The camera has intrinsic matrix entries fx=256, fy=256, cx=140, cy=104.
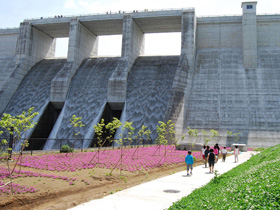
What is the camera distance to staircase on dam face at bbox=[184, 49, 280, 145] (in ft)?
91.3

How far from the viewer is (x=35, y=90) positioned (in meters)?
37.0

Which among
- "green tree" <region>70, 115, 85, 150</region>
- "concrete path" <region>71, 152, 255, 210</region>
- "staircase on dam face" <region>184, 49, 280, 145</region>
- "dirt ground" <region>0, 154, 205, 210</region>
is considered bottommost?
"dirt ground" <region>0, 154, 205, 210</region>

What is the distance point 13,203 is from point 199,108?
82.0 feet

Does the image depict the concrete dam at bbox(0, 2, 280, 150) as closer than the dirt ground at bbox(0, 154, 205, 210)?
No

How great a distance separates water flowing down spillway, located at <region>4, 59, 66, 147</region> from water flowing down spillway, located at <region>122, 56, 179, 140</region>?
11.9m

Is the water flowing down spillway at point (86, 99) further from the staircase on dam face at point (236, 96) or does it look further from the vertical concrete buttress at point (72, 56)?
the staircase on dam face at point (236, 96)

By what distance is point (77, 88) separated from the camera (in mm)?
35938

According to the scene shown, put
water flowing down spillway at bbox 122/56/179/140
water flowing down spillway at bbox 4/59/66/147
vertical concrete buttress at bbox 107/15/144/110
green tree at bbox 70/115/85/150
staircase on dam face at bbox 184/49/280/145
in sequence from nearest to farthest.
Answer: green tree at bbox 70/115/85/150 → staircase on dam face at bbox 184/49/280/145 → water flowing down spillway at bbox 122/56/179/140 → vertical concrete buttress at bbox 107/15/144/110 → water flowing down spillway at bbox 4/59/66/147

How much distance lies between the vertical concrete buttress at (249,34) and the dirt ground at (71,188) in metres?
24.9

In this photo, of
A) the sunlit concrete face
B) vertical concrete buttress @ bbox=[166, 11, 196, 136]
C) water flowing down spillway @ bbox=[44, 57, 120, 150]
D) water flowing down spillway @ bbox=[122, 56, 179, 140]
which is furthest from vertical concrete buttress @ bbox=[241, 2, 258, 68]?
water flowing down spillway @ bbox=[44, 57, 120, 150]

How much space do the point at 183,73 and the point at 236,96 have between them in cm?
691

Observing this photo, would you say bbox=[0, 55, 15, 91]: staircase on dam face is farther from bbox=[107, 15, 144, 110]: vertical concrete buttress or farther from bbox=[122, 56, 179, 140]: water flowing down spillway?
bbox=[122, 56, 179, 140]: water flowing down spillway

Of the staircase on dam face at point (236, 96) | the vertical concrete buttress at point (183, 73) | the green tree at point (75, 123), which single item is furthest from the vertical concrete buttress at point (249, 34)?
the green tree at point (75, 123)

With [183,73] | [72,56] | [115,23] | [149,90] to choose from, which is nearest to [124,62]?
[149,90]
